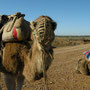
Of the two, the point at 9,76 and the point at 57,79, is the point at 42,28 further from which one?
the point at 57,79

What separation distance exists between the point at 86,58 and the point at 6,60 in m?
5.22

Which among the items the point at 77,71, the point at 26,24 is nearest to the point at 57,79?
the point at 77,71

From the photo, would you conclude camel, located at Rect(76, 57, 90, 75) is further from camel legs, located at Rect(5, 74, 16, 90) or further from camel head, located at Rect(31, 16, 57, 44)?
camel head, located at Rect(31, 16, 57, 44)

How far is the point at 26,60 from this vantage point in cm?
246

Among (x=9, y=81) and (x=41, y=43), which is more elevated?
(x=41, y=43)

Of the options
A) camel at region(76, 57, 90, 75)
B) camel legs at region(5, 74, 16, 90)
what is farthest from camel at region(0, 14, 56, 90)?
camel at region(76, 57, 90, 75)

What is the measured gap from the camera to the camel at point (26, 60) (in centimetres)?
204

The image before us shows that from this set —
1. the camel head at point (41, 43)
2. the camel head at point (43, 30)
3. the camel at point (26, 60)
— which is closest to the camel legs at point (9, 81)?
the camel at point (26, 60)

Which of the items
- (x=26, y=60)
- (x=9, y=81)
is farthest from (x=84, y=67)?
(x=26, y=60)

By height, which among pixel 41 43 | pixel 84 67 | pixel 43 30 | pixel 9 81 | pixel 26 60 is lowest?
pixel 84 67

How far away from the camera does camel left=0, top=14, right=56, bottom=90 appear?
6.70 feet

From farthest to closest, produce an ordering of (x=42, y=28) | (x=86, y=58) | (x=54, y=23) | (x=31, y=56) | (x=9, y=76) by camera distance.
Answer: (x=86, y=58)
(x=9, y=76)
(x=31, y=56)
(x=54, y=23)
(x=42, y=28)

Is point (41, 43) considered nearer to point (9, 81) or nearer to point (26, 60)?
point (26, 60)

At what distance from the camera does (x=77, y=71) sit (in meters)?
7.47
